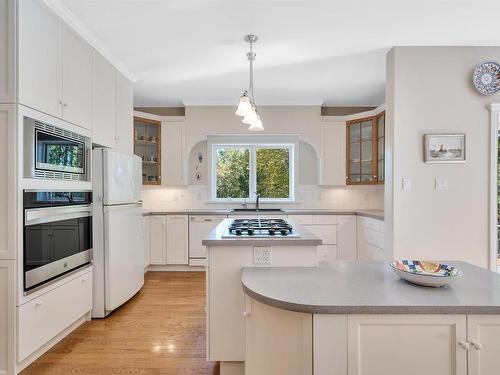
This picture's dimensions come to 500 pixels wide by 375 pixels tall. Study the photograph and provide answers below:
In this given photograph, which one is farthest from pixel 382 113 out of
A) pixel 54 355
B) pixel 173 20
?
pixel 54 355

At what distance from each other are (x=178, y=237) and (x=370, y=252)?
8.56ft

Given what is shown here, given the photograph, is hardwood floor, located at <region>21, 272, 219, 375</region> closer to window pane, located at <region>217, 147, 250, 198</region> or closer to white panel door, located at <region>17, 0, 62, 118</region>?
white panel door, located at <region>17, 0, 62, 118</region>

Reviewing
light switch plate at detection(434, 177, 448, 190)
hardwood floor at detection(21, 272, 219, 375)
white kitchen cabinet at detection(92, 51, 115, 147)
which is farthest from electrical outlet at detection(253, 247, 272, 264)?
light switch plate at detection(434, 177, 448, 190)

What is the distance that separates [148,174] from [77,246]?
7.15 ft

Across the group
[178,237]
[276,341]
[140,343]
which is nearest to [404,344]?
[276,341]

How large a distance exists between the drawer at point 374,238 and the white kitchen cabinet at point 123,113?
10.2 feet

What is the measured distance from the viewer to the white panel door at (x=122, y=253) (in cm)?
272

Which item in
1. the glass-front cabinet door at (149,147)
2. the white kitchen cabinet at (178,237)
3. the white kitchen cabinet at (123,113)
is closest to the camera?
the white kitchen cabinet at (123,113)

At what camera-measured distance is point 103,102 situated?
2.85 m

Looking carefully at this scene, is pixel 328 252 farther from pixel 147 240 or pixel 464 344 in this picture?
pixel 464 344

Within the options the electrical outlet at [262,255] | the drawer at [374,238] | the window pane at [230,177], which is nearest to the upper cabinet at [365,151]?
the drawer at [374,238]

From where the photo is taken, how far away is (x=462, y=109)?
2.79 meters

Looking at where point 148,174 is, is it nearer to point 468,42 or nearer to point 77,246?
point 77,246

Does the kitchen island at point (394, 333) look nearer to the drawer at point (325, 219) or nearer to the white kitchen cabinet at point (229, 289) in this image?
the white kitchen cabinet at point (229, 289)
